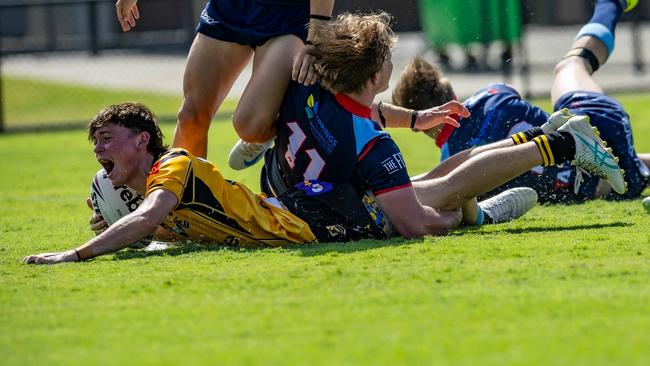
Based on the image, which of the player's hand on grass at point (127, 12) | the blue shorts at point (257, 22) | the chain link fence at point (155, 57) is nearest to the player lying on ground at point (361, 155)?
the blue shorts at point (257, 22)

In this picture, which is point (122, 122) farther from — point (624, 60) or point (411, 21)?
point (624, 60)

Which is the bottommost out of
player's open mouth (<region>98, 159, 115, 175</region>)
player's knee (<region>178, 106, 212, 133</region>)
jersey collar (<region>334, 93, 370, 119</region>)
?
player's open mouth (<region>98, 159, 115, 175</region>)

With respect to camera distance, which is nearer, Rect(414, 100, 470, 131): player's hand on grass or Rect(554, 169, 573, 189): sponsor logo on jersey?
Rect(414, 100, 470, 131): player's hand on grass

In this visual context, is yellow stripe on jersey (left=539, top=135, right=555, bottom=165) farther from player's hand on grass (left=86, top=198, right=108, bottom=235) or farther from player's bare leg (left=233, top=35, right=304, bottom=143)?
player's hand on grass (left=86, top=198, right=108, bottom=235)

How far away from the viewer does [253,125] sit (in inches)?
224

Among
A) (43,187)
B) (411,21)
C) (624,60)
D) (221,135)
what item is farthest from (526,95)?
(43,187)

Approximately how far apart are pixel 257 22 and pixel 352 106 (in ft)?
2.86

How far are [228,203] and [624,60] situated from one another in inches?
582

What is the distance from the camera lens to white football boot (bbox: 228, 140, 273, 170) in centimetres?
630

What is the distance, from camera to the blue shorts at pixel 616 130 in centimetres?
643

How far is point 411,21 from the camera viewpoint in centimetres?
1466

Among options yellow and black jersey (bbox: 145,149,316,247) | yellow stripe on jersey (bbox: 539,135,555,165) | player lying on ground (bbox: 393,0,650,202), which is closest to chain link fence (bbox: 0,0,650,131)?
player lying on ground (bbox: 393,0,650,202)

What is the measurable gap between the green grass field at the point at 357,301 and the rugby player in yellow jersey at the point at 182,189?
0.45 feet

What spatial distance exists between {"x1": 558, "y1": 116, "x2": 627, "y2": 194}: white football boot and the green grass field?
9.6 inches
